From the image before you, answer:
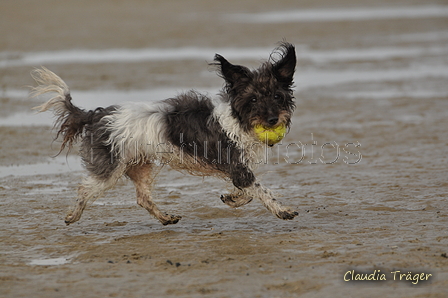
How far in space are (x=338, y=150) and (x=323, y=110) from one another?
8.55 ft

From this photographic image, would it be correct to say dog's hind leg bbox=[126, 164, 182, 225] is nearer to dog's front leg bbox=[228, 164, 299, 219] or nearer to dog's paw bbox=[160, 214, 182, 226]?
dog's paw bbox=[160, 214, 182, 226]

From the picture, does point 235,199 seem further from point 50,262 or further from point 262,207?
point 50,262

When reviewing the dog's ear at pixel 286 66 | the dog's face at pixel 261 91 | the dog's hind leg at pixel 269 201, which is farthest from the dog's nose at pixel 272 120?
the dog's hind leg at pixel 269 201

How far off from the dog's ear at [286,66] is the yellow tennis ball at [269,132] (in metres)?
0.45

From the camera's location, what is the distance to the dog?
5621 millimetres

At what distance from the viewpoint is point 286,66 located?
5.68 metres

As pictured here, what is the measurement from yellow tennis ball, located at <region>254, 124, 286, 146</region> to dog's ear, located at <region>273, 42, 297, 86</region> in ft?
1.46

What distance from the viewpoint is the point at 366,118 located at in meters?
10.5

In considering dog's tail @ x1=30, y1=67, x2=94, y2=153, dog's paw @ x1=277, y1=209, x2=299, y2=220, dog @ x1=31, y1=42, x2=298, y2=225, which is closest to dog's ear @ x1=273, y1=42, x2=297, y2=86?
dog @ x1=31, y1=42, x2=298, y2=225

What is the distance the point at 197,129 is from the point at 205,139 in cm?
12

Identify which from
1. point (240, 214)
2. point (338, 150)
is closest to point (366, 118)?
point (338, 150)

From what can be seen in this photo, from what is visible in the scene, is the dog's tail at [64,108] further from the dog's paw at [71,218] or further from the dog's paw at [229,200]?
the dog's paw at [229,200]

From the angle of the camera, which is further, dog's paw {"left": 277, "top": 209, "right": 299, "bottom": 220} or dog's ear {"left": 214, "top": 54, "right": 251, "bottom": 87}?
dog's paw {"left": 277, "top": 209, "right": 299, "bottom": 220}

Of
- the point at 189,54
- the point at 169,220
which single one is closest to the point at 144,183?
the point at 169,220
